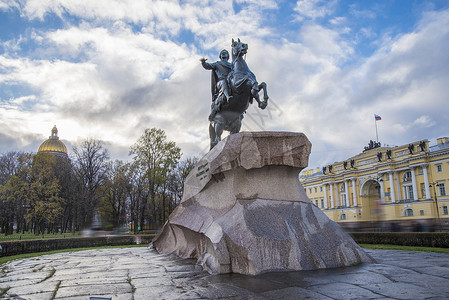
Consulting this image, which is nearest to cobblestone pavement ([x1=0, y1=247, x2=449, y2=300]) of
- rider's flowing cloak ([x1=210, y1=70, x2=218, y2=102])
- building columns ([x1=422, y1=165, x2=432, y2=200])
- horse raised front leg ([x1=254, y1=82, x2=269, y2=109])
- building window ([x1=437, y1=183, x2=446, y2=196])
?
horse raised front leg ([x1=254, y1=82, x2=269, y2=109])

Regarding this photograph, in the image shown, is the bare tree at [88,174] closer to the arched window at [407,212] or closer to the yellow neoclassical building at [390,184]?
the yellow neoclassical building at [390,184]

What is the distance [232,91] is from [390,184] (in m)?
67.4

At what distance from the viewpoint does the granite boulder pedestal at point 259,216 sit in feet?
17.9

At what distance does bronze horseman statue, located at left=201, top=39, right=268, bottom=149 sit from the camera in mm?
8938

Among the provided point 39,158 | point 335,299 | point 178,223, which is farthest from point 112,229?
point 335,299

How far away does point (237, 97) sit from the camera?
30.8 ft

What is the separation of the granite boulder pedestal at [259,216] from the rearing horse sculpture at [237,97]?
2170mm

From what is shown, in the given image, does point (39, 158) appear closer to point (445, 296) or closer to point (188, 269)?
point (188, 269)

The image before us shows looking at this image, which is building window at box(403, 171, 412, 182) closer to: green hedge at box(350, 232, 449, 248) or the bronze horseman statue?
green hedge at box(350, 232, 449, 248)

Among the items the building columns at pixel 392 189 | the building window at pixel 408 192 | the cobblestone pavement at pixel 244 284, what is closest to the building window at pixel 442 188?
the building window at pixel 408 192

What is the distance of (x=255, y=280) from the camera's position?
468 cm

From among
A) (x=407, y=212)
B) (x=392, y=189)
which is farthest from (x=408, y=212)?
(x=392, y=189)

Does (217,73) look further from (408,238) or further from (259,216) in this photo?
(408,238)

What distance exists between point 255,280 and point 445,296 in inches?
89.9
